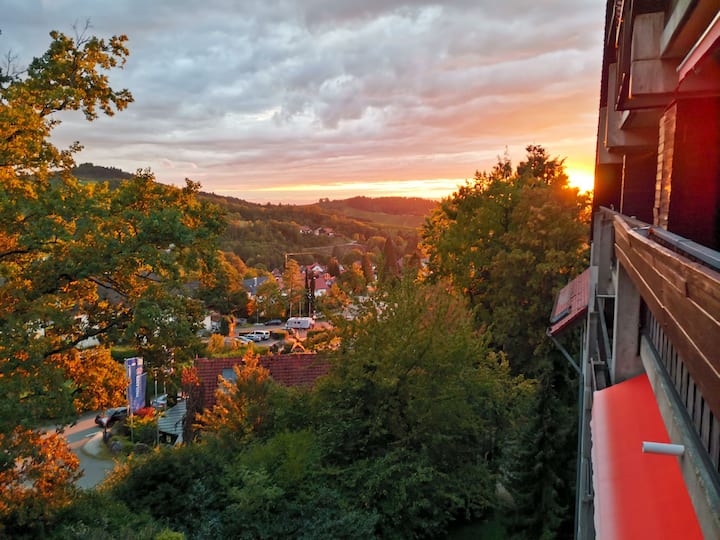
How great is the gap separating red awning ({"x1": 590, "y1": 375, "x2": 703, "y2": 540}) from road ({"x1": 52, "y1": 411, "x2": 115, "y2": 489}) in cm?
1687

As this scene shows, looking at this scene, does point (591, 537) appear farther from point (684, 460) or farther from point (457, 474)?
point (457, 474)

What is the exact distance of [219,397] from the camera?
1291cm

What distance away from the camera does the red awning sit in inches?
93.7

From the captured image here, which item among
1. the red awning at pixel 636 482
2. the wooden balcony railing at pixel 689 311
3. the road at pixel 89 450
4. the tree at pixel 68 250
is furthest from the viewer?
the road at pixel 89 450

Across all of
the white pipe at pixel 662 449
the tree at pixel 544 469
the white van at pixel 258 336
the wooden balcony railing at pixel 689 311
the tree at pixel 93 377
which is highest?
the wooden balcony railing at pixel 689 311

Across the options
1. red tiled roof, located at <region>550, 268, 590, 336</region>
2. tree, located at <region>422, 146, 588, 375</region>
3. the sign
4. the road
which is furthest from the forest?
the road

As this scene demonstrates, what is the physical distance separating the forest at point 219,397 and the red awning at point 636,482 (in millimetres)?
6567

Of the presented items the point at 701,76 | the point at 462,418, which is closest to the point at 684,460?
the point at 701,76

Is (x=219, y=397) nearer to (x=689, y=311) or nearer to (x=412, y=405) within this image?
(x=412, y=405)

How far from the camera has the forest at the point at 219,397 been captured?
8.32m

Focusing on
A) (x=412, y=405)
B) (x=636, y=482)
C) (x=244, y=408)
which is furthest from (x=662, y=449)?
(x=244, y=408)

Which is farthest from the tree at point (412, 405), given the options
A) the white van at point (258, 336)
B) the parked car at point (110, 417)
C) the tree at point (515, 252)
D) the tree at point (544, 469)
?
the white van at point (258, 336)

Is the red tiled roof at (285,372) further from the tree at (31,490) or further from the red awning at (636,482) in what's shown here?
the red awning at (636,482)

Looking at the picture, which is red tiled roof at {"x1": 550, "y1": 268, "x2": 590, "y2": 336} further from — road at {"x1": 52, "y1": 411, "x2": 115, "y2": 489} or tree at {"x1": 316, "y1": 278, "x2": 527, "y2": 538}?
road at {"x1": 52, "y1": 411, "x2": 115, "y2": 489}
